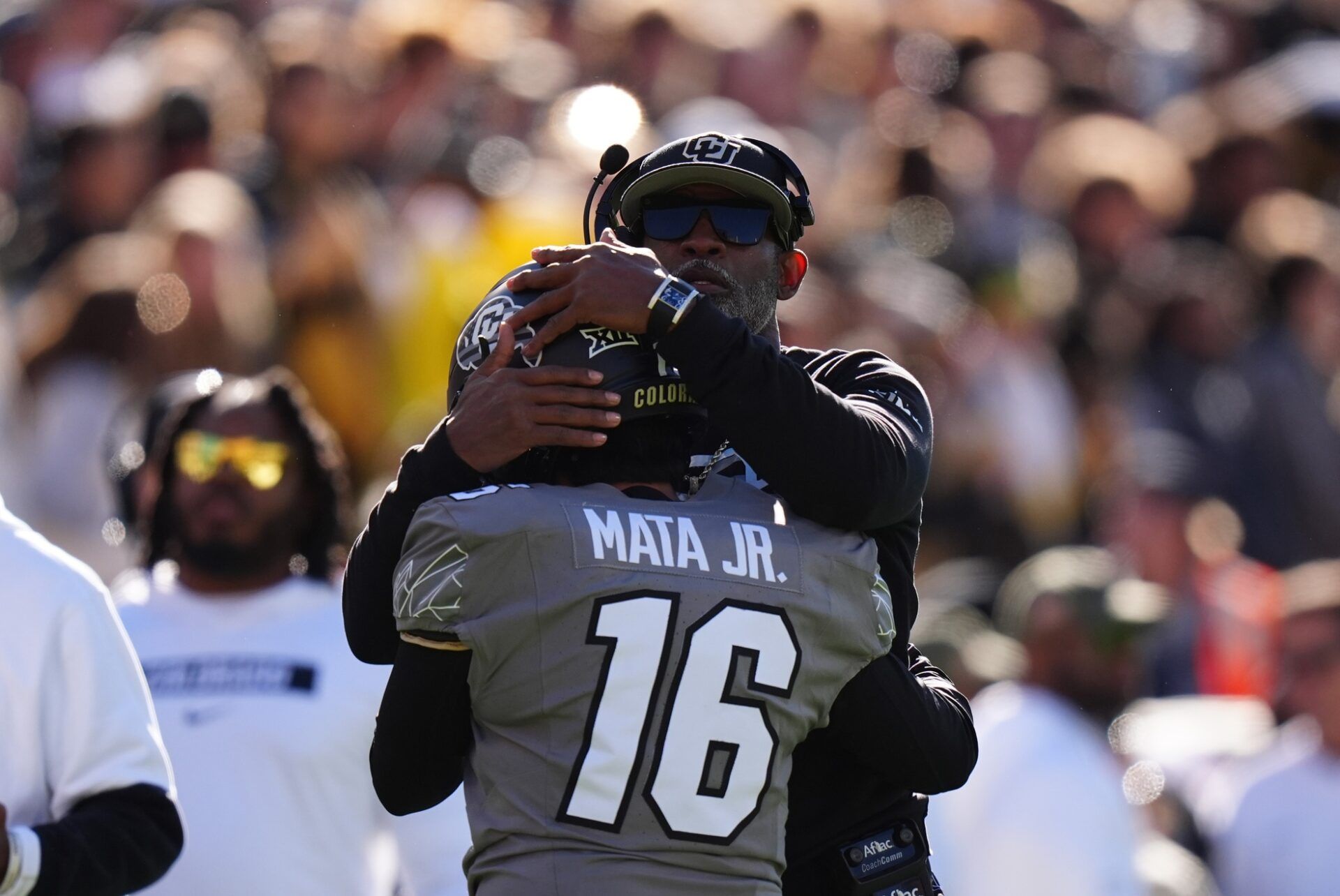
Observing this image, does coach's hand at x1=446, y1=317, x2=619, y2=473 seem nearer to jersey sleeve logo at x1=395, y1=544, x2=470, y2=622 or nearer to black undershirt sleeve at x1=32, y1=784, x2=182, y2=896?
jersey sleeve logo at x1=395, y1=544, x2=470, y2=622

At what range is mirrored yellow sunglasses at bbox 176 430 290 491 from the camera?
511cm

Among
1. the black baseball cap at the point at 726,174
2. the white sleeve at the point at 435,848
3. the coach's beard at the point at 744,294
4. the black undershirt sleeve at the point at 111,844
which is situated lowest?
the white sleeve at the point at 435,848

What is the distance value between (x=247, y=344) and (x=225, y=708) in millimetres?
2944

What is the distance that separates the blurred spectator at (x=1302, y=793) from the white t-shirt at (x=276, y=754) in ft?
8.73

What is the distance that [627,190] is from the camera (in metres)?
3.55

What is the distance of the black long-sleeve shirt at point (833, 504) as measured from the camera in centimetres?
312

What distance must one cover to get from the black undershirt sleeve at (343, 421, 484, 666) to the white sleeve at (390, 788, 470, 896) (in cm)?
168

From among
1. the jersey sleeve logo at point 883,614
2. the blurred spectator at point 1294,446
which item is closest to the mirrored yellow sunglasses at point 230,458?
the jersey sleeve logo at point 883,614

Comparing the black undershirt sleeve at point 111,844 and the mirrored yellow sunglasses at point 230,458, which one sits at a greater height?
the mirrored yellow sunglasses at point 230,458

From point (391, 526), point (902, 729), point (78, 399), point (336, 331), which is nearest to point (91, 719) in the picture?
point (391, 526)

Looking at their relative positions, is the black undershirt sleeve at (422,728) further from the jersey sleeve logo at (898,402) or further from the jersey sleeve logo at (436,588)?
the jersey sleeve logo at (898,402)

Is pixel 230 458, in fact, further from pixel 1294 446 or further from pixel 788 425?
pixel 1294 446

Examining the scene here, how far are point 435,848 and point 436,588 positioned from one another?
1.98 metres

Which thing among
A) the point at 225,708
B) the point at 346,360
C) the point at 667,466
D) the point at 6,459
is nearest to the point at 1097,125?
the point at 346,360
